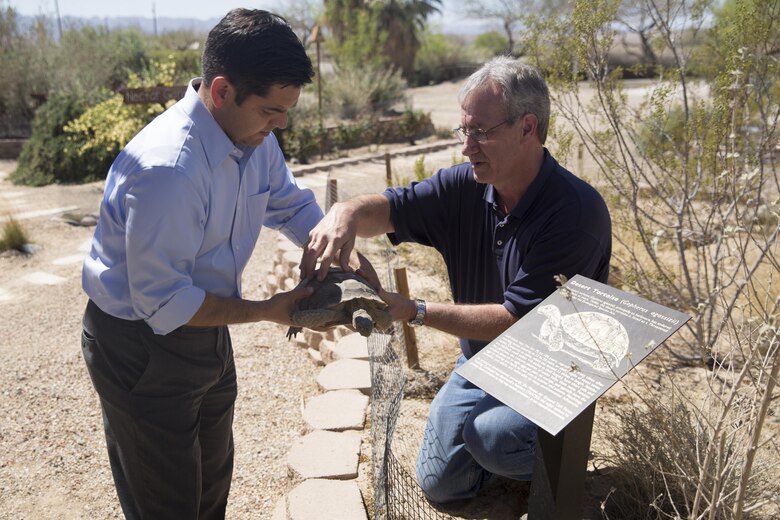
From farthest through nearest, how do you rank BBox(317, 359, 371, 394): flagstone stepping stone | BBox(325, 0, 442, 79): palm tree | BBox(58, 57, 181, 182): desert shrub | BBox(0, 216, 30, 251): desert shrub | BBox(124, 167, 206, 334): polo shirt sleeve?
BBox(325, 0, 442, 79): palm tree → BBox(58, 57, 181, 182): desert shrub → BBox(0, 216, 30, 251): desert shrub → BBox(317, 359, 371, 394): flagstone stepping stone → BBox(124, 167, 206, 334): polo shirt sleeve

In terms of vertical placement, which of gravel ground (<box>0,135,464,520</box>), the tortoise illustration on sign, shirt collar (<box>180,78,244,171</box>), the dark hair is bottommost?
gravel ground (<box>0,135,464,520</box>)

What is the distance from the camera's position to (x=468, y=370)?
1.88m

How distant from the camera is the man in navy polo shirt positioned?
235 centimetres

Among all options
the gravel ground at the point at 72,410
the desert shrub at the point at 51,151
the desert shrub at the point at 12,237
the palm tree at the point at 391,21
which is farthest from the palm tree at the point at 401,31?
the gravel ground at the point at 72,410

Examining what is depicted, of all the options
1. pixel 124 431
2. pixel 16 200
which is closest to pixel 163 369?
pixel 124 431

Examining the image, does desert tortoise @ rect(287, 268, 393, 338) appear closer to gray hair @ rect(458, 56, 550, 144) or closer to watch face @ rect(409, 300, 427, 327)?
watch face @ rect(409, 300, 427, 327)

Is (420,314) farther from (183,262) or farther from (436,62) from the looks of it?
(436,62)

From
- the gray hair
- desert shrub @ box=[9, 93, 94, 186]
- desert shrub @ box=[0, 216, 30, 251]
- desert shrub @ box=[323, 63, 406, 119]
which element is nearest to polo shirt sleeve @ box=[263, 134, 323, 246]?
the gray hair

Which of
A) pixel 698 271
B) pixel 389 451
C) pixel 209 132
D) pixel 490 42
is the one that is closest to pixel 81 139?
pixel 698 271

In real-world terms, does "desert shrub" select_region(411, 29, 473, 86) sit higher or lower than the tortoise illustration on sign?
higher

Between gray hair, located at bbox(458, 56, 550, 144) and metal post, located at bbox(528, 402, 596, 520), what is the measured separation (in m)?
1.10

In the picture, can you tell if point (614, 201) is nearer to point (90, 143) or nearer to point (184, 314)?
point (184, 314)

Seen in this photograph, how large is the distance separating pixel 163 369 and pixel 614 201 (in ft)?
10.3

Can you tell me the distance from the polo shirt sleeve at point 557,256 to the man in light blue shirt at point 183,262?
2.38 feet
